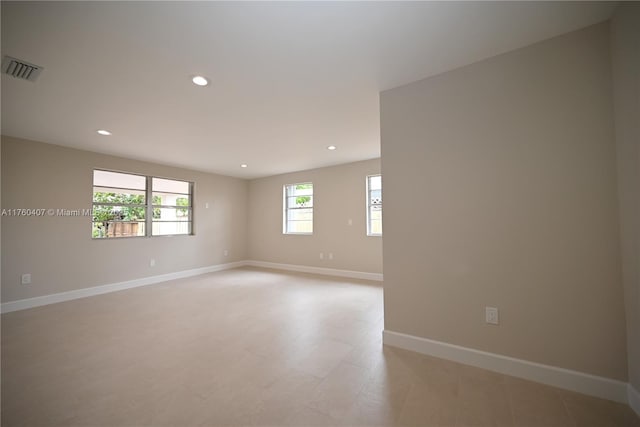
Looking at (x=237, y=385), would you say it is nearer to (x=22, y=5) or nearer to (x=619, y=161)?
(x=22, y=5)

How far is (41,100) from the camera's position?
254 centimetres

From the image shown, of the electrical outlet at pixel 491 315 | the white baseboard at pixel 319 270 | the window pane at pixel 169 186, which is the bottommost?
the white baseboard at pixel 319 270

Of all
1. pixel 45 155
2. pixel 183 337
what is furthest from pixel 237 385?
pixel 45 155

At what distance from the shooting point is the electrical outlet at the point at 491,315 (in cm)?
195

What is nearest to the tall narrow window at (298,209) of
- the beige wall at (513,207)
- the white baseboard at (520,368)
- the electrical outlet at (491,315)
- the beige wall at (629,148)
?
the beige wall at (513,207)

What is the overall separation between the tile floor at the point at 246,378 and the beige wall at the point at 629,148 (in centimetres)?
A: 58

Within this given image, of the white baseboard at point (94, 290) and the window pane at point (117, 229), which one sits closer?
the white baseboard at point (94, 290)

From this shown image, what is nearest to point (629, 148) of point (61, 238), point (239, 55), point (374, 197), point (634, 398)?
point (634, 398)

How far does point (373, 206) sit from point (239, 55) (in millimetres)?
3954

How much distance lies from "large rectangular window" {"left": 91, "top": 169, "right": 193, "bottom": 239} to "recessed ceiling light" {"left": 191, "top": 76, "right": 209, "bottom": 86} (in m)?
3.48

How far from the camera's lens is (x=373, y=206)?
210 inches

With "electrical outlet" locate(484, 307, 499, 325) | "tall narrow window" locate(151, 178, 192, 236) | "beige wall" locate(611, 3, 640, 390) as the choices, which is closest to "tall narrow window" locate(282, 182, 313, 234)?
"tall narrow window" locate(151, 178, 192, 236)

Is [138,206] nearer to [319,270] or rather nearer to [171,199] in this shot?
[171,199]

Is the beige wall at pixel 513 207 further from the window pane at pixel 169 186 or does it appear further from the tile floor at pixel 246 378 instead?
the window pane at pixel 169 186
